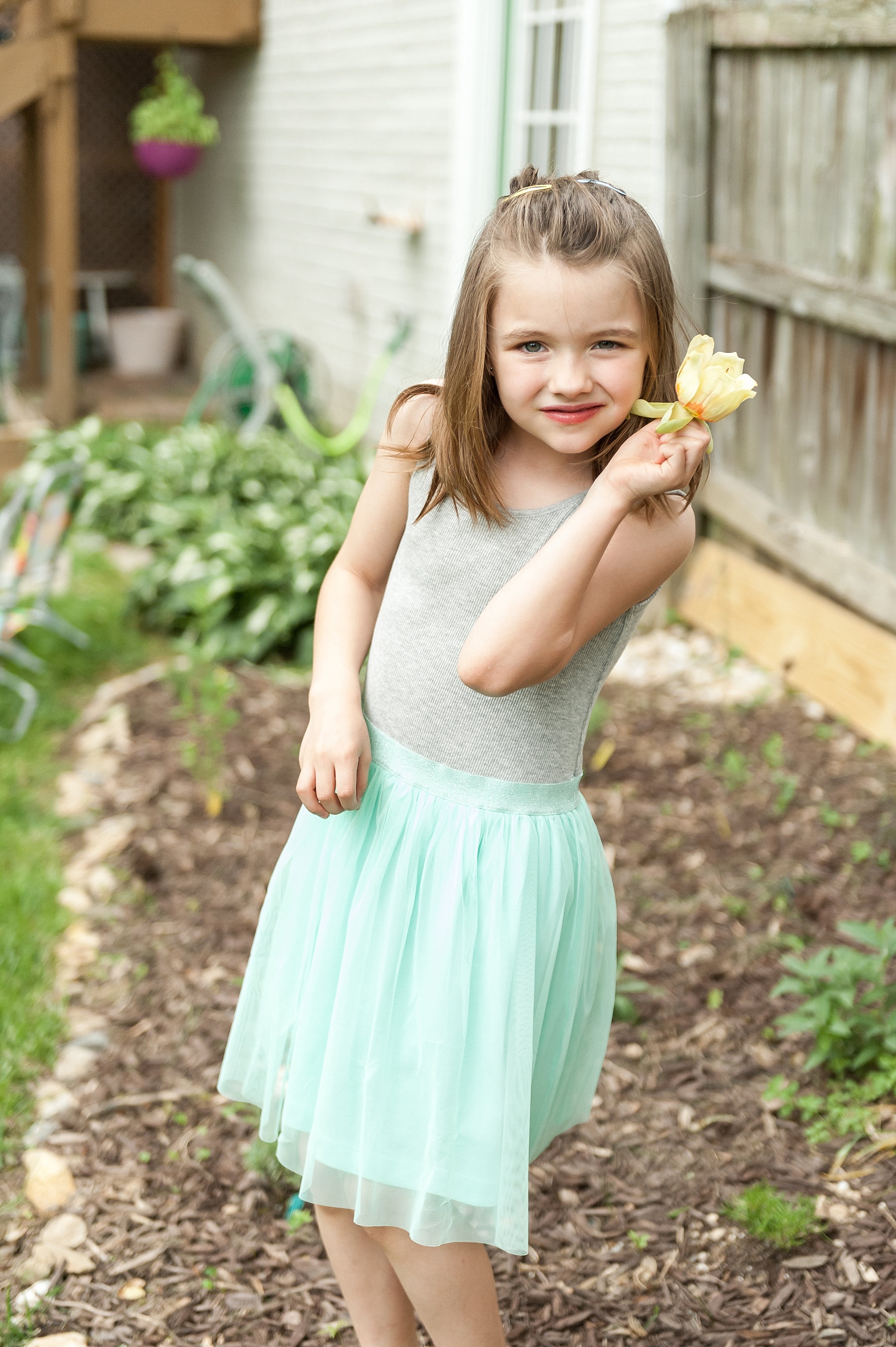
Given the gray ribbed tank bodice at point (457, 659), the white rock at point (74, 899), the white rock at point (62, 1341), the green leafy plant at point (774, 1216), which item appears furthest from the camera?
the white rock at point (74, 899)

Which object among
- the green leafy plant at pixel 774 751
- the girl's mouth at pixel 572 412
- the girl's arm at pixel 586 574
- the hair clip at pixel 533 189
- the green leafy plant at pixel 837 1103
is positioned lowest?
the green leafy plant at pixel 837 1103

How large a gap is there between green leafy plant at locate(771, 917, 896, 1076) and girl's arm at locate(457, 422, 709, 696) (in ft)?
3.73

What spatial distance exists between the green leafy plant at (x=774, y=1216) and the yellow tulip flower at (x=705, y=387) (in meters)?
1.40

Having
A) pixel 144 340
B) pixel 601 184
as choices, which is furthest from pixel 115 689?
pixel 144 340

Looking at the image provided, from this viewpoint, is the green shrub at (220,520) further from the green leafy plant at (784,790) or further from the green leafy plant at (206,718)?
the green leafy plant at (784,790)

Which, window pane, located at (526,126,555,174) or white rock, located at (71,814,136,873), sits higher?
window pane, located at (526,126,555,174)

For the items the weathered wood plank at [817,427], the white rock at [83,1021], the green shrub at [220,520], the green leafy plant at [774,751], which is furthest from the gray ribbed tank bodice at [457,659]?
the green shrub at [220,520]

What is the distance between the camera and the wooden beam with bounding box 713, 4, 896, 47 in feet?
12.3

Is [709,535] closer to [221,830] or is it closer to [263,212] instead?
[221,830]

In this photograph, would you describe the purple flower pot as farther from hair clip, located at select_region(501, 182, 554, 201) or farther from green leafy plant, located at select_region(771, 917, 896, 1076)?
hair clip, located at select_region(501, 182, 554, 201)

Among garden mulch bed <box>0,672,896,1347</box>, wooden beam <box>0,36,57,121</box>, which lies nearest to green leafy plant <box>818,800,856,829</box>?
garden mulch bed <box>0,672,896,1347</box>

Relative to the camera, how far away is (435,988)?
4.89ft

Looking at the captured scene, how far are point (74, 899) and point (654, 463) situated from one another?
97.9 inches

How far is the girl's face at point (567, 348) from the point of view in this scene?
1.33m
